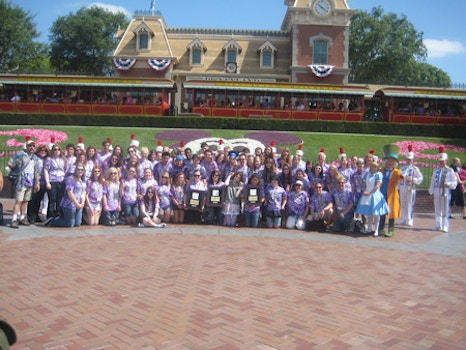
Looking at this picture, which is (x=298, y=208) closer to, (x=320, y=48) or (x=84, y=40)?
(x=320, y=48)

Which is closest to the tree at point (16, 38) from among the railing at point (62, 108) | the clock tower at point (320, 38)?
the railing at point (62, 108)

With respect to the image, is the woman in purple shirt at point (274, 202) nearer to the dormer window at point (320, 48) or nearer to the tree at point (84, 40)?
the dormer window at point (320, 48)

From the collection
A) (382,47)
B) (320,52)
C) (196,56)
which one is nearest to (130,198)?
(196,56)

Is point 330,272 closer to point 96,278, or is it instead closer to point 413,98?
point 96,278

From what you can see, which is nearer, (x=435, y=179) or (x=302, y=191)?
(x=302, y=191)

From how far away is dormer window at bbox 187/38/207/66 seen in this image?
39562mm

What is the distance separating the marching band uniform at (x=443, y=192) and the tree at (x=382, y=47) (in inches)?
1743

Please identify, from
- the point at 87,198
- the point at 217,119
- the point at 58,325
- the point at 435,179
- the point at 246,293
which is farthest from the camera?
the point at 217,119

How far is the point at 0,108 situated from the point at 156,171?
23.2 meters

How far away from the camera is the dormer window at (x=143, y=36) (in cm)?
3844

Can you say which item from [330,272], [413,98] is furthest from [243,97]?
[330,272]

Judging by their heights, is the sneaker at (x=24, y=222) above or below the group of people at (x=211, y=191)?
below

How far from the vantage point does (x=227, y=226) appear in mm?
10008

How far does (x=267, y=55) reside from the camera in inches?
1588
